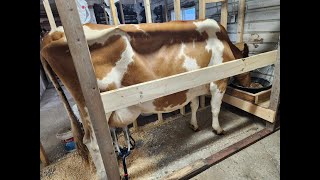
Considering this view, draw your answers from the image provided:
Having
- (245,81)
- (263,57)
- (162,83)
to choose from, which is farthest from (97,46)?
(245,81)

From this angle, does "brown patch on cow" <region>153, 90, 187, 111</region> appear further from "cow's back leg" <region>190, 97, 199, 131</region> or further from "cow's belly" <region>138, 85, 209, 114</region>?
"cow's back leg" <region>190, 97, 199, 131</region>

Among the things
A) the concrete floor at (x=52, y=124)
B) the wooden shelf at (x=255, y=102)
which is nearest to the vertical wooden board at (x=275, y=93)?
the wooden shelf at (x=255, y=102)

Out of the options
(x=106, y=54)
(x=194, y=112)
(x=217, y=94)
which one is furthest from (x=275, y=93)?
(x=106, y=54)

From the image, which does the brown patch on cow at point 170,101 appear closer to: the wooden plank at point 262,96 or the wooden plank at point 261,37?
the wooden plank at point 262,96

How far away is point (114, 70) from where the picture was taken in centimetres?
134

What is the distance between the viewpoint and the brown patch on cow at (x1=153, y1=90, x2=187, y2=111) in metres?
1.65

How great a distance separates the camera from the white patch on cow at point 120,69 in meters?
1.32

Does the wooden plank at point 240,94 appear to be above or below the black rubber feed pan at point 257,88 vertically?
below

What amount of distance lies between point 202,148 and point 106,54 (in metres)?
1.46

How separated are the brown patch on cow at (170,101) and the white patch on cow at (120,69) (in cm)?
43

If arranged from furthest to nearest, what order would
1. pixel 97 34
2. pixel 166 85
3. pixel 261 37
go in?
pixel 261 37
pixel 97 34
pixel 166 85

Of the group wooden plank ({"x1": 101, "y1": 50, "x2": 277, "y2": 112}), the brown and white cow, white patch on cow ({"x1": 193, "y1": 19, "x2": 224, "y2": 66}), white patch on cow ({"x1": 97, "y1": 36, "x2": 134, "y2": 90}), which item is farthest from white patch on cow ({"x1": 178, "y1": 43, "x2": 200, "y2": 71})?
white patch on cow ({"x1": 97, "y1": 36, "x2": 134, "y2": 90})

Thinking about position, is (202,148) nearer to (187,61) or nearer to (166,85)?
(187,61)

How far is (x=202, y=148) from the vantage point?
6.53 feet
